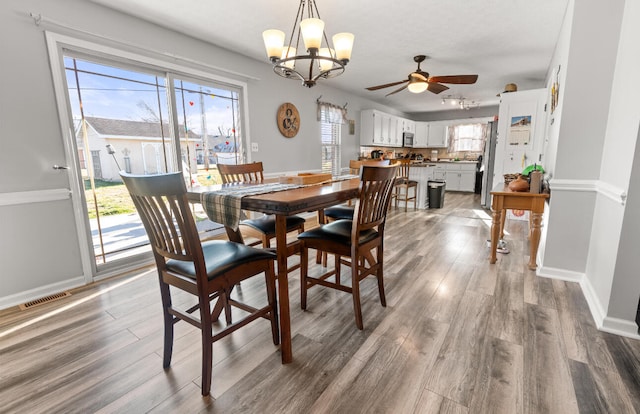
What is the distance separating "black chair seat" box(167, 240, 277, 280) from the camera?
1308 millimetres

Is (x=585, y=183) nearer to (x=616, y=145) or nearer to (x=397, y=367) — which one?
(x=616, y=145)

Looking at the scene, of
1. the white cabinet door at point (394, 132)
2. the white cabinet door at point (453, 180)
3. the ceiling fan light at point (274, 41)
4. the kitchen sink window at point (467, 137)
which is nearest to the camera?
the ceiling fan light at point (274, 41)

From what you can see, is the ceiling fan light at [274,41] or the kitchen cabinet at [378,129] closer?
the ceiling fan light at [274,41]

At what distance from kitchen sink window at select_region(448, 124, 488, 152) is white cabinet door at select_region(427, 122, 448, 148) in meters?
0.24

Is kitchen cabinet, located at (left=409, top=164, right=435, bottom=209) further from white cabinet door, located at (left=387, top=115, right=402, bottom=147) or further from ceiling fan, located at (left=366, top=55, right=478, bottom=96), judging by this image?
ceiling fan, located at (left=366, top=55, right=478, bottom=96)

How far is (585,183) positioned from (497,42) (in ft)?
6.86

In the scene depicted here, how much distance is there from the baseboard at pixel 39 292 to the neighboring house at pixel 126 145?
3.00ft

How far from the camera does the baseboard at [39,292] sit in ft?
6.79

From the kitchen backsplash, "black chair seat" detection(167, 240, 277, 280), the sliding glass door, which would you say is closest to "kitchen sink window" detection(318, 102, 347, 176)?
the sliding glass door

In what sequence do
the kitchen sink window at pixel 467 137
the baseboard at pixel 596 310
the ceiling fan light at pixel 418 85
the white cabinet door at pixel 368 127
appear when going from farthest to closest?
the kitchen sink window at pixel 467 137, the white cabinet door at pixel 368 127, the ceiling fan light at pixel 418 85, the baseboard at pixel 596 310

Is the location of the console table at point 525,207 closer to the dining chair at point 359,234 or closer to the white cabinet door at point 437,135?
the dining chair at point 359,234

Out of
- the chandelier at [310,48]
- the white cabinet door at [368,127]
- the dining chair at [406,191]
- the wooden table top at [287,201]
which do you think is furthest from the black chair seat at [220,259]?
the white cabinet door at [368,127]

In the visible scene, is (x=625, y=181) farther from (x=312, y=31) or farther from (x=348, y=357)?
(x=312, y=31)

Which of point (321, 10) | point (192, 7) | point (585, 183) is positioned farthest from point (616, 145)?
point (192, 7)
